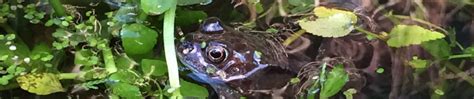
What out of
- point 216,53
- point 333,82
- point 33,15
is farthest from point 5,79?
point 333,82

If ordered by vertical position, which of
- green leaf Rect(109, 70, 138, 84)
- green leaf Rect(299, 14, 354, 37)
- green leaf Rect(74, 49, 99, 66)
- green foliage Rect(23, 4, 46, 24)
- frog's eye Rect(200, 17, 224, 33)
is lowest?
green leaf Rect(109, 70, 138, 84)

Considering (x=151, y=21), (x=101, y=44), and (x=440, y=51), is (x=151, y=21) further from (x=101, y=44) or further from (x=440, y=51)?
(x=440, y=51)

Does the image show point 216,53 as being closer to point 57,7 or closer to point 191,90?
point 191,90

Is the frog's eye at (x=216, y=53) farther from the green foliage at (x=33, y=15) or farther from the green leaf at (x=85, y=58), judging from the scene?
the green foliage at (x=33, y=15)

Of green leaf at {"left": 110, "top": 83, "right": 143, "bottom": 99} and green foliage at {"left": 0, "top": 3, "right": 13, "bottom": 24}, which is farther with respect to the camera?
green foliage at {"left": 0, "top": 3, "right": 13, "bottom": 24}

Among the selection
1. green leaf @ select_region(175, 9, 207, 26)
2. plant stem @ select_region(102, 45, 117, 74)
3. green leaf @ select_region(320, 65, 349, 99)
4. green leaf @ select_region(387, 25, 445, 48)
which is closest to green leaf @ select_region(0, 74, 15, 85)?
plant stem @ select_region(102, 45, 117, 74)

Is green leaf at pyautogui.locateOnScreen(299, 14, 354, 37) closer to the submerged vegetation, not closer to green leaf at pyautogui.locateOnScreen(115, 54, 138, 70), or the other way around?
the submerged vegetation

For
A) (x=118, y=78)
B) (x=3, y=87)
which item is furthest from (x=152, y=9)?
(x=3, y=87)
